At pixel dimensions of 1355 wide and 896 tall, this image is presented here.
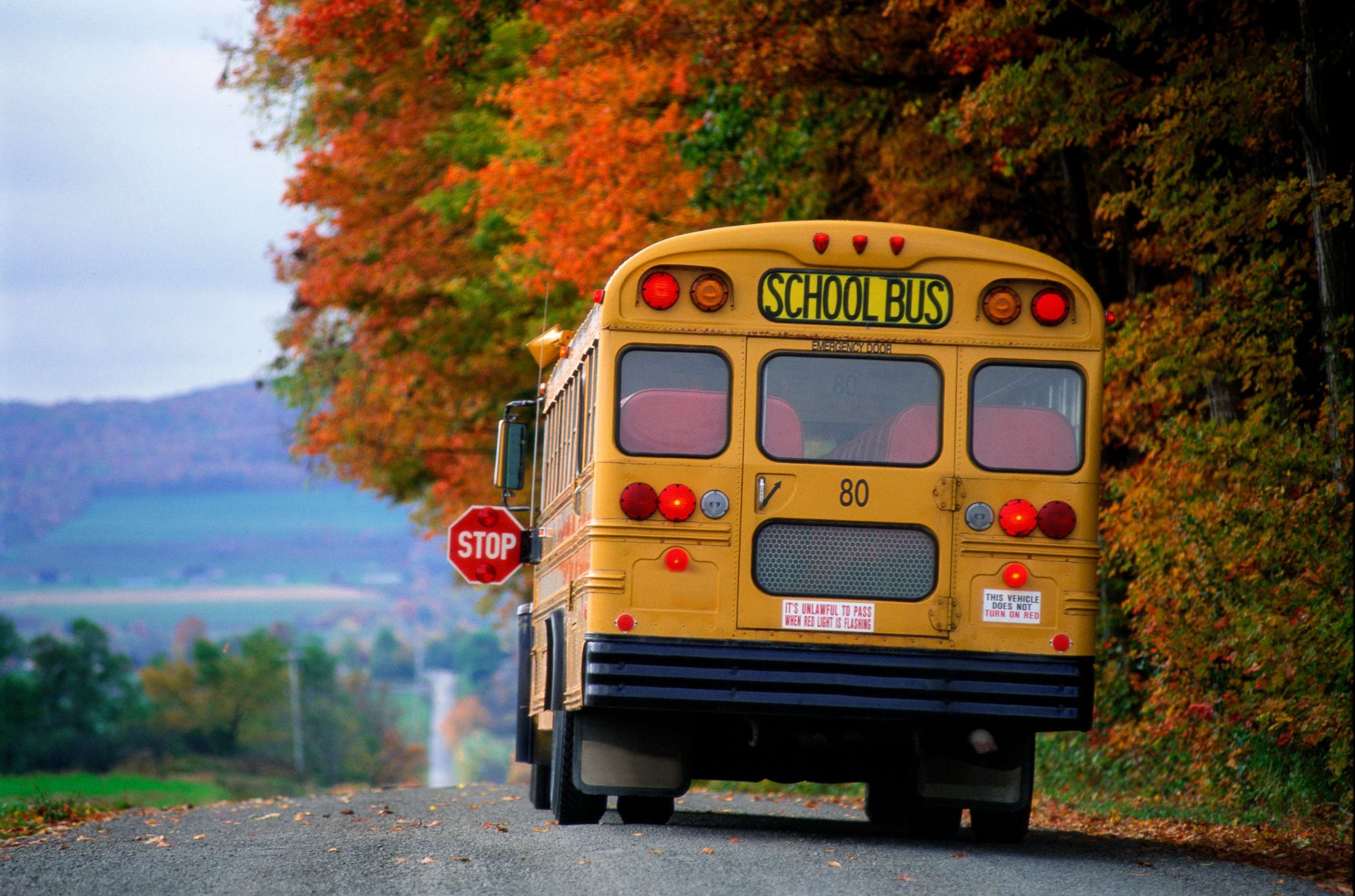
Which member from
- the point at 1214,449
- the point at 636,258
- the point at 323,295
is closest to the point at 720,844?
the point at 636,258

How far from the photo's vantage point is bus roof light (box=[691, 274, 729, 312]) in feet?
30.3

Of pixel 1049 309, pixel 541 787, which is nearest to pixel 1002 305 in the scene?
pixel 1049 309

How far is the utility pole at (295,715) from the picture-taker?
83250mm

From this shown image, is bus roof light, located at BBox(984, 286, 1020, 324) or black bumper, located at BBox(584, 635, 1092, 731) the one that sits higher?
bus roof light, located at BBox(984, 286, 1020, 324)

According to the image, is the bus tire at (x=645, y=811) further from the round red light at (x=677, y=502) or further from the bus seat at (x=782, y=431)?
the bus seat at (x=782, y=431)

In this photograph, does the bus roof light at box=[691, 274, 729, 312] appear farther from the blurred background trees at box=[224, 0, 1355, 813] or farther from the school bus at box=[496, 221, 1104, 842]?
the blurred background trees at box=[224, 0, 1355, 813]

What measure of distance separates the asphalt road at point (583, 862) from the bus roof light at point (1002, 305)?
2.77m

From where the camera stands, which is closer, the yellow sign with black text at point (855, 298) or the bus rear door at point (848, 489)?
the bus rear door at point (848, 489)

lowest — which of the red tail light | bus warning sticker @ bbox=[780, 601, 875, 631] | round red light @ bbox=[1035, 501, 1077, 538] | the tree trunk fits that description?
bus warning sticker @ bbox=[780, 601, 875, 631]

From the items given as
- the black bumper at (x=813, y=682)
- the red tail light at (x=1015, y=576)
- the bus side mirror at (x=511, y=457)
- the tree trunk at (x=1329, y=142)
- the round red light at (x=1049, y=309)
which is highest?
the tree trunk at (x=1329, y=142)

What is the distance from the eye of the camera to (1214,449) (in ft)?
38.7

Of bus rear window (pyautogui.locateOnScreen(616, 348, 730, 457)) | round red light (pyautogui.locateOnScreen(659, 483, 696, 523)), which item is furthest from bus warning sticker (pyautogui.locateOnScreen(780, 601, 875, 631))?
bus rear window (pyautogui.locateOnScreen(616, 348, 730, 457))

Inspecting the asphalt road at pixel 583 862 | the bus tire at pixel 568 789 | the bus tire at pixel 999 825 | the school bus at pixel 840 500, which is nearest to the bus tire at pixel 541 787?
the asphalt road at pixel 583 862

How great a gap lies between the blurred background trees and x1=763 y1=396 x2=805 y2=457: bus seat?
150 inches
